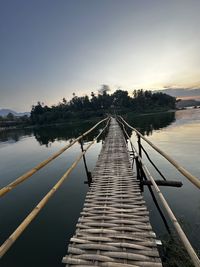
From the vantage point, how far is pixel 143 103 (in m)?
119

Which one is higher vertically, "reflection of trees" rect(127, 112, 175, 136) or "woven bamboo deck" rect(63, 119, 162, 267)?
"woven bamboo deck" rect(63, 119, 162, 267)

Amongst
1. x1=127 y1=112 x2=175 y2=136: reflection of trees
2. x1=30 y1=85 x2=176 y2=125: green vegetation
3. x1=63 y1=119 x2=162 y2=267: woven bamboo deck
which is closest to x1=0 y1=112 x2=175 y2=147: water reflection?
x1=127 y1=112 x2=175 y2=136: reflection of trees

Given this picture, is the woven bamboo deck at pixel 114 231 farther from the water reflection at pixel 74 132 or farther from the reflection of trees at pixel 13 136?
the reflection of trees at pixel 13 136

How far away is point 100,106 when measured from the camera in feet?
379

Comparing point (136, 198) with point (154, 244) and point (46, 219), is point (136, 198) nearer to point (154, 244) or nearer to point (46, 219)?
point (154, 244)

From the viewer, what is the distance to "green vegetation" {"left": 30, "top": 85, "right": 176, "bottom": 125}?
96.1m

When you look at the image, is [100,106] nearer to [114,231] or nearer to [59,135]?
[59,135]

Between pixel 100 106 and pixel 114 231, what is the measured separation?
114188 mm

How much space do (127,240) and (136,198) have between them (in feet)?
4.54

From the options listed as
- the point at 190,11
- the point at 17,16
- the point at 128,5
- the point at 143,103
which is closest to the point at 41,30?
the point at 17,16

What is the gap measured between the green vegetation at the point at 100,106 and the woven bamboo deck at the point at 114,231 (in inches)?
3559

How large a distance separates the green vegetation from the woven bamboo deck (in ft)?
297

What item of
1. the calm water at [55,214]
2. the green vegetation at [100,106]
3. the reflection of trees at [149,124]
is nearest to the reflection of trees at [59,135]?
the reflection of trees at [149,124]

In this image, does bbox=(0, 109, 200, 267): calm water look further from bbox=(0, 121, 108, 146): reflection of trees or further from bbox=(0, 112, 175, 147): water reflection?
bbox=(0, 112, 175, 147): water reflection
